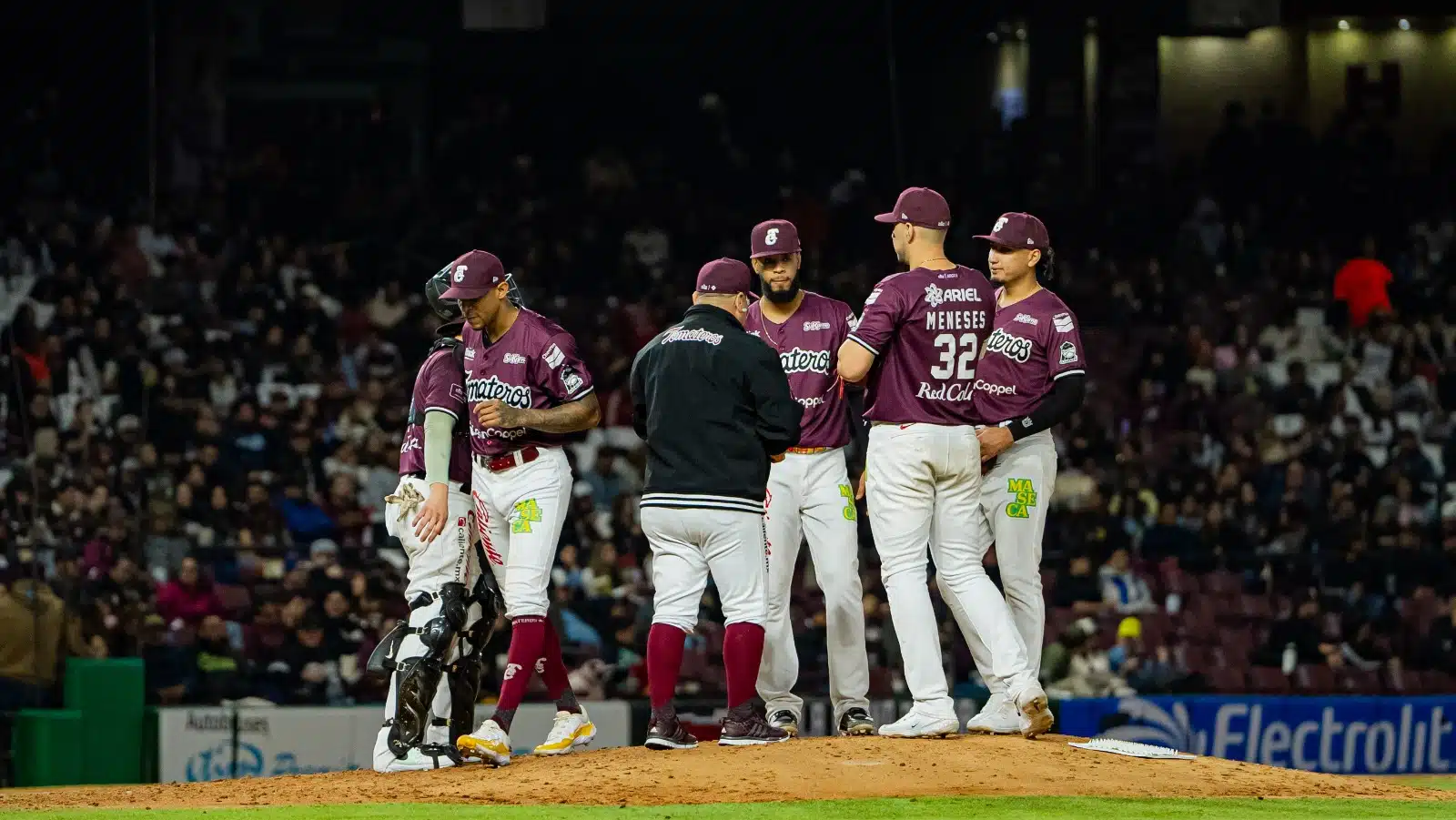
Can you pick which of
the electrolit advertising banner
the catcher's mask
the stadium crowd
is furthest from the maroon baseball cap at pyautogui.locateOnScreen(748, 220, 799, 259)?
the electrolit advertising banner

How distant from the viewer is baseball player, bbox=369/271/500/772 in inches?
319

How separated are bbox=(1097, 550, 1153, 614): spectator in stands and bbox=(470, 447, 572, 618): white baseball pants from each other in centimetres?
791

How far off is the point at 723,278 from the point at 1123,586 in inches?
327

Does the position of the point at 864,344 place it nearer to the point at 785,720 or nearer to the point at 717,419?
the point at 717,419

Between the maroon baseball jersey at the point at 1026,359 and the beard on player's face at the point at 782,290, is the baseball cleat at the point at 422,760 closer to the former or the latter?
the beard on player's face at the point at 782,290

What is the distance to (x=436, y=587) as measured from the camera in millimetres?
8312

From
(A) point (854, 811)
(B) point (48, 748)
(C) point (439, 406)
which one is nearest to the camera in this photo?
(A) point (854, 811)

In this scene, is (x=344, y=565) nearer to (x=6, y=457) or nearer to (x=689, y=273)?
(x=6, y=457)

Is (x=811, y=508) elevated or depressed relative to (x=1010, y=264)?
depressed

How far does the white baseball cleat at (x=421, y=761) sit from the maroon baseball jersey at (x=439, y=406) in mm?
1165

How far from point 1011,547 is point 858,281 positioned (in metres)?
11.0

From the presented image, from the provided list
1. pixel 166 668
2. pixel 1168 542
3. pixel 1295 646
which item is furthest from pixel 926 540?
pixel 1168 542

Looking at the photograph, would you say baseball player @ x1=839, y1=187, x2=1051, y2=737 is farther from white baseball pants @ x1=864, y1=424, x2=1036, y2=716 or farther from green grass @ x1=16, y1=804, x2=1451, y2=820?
green grass @ x1=16, y1=804, x2=1451, y2=820

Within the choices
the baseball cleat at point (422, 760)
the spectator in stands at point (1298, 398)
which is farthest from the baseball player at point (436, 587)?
the spectator in stands at point (1298, 398)
